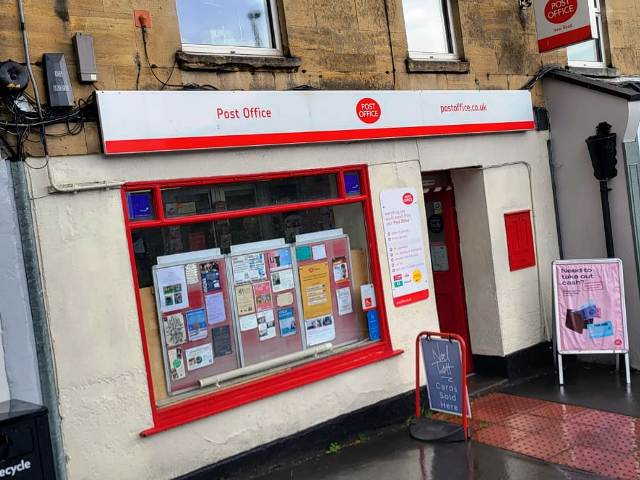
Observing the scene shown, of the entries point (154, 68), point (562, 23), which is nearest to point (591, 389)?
point (562, 23)

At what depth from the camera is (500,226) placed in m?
8.34

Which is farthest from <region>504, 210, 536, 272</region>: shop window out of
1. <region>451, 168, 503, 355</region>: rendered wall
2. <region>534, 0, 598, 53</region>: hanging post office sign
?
<region>534, 0, 598, 53</region>: hanging post office sign

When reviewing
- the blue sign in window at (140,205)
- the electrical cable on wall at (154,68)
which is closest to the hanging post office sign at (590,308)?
the electrical cable on wall at (154,68)

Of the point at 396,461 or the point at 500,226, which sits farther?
the point at 500,226

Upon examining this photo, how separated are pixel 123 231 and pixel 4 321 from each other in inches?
44.5

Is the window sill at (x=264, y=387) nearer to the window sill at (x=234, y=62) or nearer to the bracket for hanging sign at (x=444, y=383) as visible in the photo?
the bracket for hanging sign at (x=444, y=383)

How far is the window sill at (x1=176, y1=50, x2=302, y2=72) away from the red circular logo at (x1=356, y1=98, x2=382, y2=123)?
77 centimetres

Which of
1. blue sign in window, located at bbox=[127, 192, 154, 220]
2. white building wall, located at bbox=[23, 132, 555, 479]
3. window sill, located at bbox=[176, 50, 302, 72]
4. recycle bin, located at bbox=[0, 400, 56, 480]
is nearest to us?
recycle bin, located at bbox=[0, 400, 56, 480]

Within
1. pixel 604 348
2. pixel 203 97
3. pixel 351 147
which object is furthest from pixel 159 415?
pixel 604 348

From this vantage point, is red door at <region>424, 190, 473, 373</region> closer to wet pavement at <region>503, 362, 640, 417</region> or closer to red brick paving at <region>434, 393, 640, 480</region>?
wet pavement at <region>503, 362, 640, 417</region>

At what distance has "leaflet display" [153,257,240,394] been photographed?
19.3 feet

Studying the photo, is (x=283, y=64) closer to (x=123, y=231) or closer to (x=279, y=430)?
(x=123, y=231)

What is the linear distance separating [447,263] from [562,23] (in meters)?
3.31

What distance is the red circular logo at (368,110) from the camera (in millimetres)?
6980
